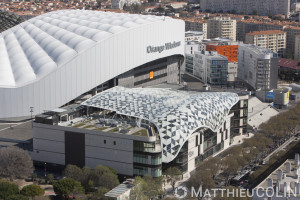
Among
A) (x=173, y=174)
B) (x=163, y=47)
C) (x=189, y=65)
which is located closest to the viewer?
(x=173, y=174)

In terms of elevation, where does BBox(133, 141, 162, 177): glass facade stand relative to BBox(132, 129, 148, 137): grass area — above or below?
below

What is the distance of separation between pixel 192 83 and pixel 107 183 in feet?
131

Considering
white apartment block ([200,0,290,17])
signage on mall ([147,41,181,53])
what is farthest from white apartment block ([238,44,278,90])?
white apartment block ([200,0,290,17])

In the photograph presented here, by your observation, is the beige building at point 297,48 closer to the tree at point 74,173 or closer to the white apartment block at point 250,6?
the white apartment block at point 250,6

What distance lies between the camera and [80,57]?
179ft

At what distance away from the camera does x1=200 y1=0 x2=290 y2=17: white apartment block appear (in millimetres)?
157375

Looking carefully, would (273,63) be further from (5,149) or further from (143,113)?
(5,149)

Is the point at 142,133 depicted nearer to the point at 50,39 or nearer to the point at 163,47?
the point at 50,39

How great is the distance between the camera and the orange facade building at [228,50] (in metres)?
89.8

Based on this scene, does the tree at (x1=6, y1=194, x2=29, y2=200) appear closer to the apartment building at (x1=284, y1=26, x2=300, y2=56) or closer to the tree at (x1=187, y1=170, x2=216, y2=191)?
the tree at (x1=187, y1=170, x2=216, y2=191)

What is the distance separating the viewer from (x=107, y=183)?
128 ft

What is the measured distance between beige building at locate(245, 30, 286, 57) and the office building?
55.7 meters

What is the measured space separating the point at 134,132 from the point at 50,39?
22626 mm

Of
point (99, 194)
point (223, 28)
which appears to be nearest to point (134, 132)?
point (99, 194)
